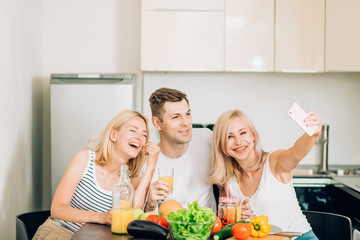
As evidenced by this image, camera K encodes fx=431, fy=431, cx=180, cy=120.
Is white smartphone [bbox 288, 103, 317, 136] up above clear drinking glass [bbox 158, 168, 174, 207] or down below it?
above

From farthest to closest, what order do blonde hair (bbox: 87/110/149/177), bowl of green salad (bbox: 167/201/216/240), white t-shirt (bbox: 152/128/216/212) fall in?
white t-shirt (bbox: 152/128/216/212) → blonde hair (bbox: 87/110/149/177) → bowl of green salad (bbox: 167/201/216/240)

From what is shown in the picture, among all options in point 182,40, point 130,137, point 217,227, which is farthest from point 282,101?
point 217,227

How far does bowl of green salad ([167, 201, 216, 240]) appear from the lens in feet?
5.09

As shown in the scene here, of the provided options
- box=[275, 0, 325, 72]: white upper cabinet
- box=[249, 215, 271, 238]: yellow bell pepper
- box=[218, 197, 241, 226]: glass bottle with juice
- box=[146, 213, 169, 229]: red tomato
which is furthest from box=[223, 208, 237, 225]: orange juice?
box=[275, 0, 325, 72]: white upper cabinet

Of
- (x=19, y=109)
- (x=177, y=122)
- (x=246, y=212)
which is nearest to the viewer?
(x=246, y=212)

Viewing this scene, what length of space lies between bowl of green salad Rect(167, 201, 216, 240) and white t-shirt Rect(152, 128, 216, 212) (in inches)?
34.2

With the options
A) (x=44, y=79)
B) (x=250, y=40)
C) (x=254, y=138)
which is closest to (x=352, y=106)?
(x=250, y=40)

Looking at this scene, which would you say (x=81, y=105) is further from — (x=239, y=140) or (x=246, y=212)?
(x=246, y=212)

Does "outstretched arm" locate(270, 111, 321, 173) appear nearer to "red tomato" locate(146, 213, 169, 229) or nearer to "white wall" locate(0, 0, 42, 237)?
"red tomato" locate(146, 213, 169, 229)

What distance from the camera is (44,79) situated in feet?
12.9

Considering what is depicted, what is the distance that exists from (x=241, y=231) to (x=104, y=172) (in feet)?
3.36

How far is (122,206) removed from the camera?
180 cm

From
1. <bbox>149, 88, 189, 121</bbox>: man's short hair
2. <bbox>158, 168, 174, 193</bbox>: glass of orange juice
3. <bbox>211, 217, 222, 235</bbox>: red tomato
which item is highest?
<bbox>149, 88, 189, 121</bbox>: man's short hair

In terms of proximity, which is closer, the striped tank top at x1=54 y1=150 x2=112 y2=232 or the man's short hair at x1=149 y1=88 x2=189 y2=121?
the striped tank top at x1=54 y1=150 x2=112 y2=232
